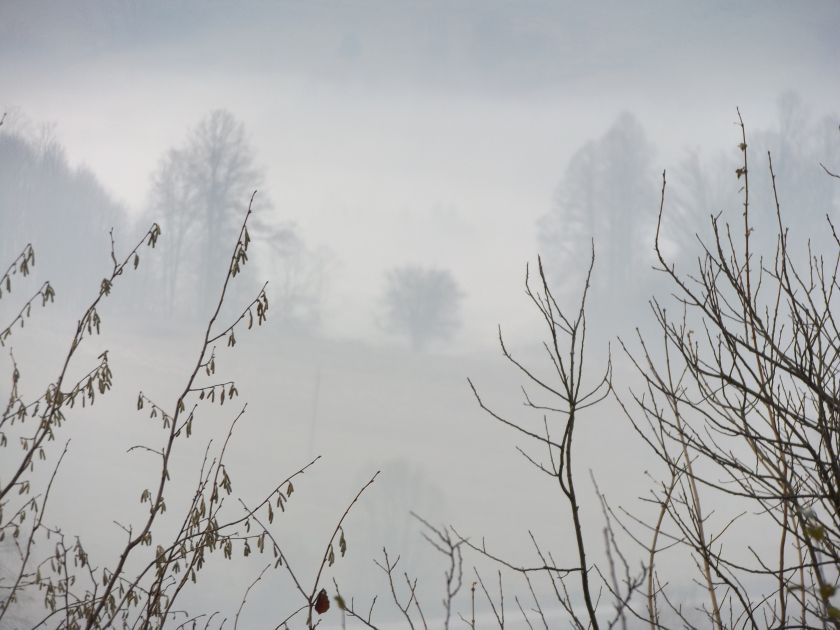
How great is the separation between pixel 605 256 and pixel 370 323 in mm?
5249

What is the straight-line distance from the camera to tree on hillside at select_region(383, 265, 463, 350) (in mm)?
12000

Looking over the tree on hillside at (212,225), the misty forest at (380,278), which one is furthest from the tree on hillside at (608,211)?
the tree on hillside at (212,225)

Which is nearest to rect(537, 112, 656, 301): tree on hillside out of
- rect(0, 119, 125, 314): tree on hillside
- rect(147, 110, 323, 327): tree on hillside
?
rect(147, 110, 323, 327): tree on hillside

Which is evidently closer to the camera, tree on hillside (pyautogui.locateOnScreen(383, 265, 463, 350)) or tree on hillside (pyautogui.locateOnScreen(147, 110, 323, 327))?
tree on hillside (pyautogui.locateOnScreen(147, 110, 323, 327))

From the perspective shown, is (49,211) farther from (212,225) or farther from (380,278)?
(380,278)

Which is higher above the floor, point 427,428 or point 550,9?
point 550,9

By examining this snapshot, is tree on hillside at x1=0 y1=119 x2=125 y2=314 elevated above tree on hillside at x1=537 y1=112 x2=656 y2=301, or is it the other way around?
tree on hillside at x1=537 y1=112 x2=656 y2=301

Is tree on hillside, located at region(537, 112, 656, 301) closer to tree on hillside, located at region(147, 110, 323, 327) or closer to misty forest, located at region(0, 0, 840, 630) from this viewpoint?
misty forest, located at region(0, 0, 840, 630)

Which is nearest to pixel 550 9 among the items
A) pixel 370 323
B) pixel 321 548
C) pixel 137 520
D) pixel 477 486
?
pixel 370 323

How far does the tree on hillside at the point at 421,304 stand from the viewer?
1200 centimetres

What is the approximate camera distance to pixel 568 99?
1430cm

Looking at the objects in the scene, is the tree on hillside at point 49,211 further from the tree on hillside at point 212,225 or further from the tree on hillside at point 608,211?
the tree on hillside at point 608,211

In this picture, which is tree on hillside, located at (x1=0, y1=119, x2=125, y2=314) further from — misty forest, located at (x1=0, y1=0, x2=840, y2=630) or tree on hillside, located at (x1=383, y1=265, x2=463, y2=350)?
tree on hillside, located at (x1=383, y1=265, x2=463, y2=350)

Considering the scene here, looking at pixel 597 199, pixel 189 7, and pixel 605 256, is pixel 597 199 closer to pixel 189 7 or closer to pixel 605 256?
pixel 605 256
